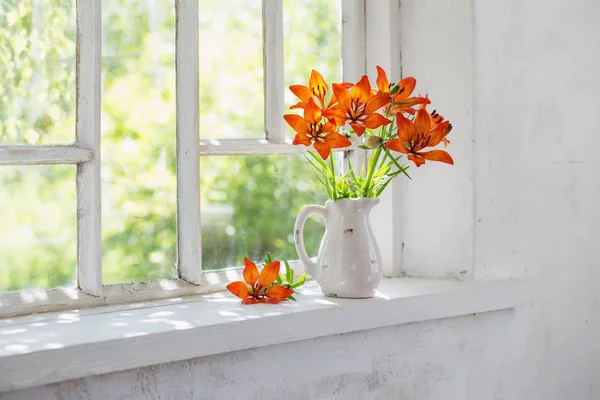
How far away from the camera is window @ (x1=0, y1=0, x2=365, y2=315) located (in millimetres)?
1378

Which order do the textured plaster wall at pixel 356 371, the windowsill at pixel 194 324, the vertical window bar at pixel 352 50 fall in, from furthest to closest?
the vertical window bar at pixel 352 50, the textured plaster wall at pixel 356 371, the windowsill at pixel 194 324

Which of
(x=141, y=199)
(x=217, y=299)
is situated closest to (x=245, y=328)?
(x=217, y=299)

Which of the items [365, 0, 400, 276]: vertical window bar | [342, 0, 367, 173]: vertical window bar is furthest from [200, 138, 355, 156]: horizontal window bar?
[365, 0, 400, 276]: vertical window bar

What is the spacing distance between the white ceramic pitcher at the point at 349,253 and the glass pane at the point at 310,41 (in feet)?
1.05

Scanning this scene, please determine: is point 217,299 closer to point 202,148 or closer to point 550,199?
point 202,148

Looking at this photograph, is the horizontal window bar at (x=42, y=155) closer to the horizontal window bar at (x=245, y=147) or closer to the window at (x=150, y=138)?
the window at (x=150, y=138)

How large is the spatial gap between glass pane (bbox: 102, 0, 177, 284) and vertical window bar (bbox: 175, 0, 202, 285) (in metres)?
0.02

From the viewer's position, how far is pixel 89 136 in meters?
1.42

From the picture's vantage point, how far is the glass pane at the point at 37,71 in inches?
53.4

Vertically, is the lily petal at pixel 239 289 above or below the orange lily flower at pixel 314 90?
below

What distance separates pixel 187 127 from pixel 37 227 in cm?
35

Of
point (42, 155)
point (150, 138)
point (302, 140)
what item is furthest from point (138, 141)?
point (302, 140)

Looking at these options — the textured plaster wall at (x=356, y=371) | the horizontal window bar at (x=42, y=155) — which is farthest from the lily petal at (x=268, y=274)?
the horizontal window bar at (x=42, y=155)

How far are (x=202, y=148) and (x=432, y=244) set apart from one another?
0.58m
